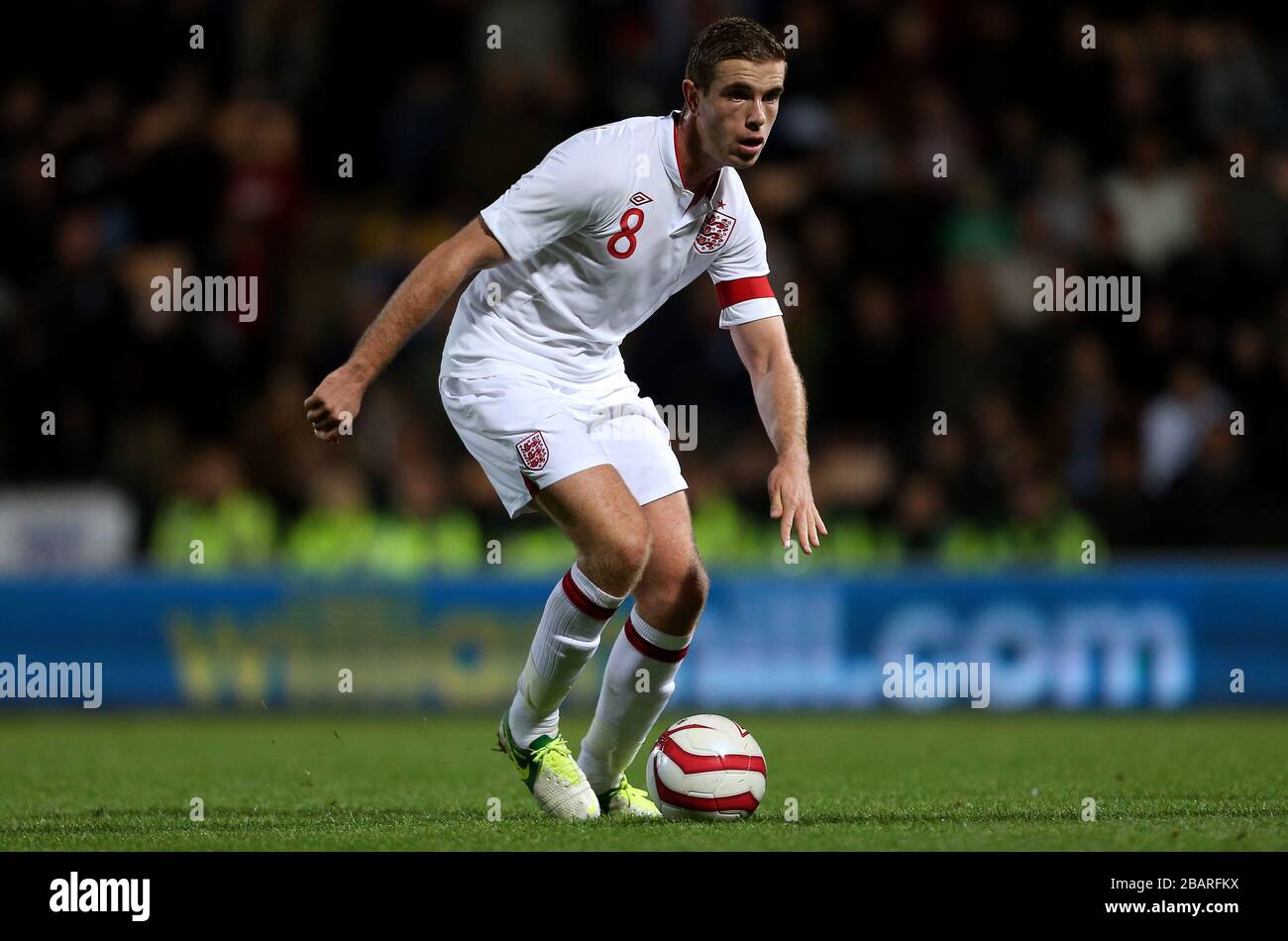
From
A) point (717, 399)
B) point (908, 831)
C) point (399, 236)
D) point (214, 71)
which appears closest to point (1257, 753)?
point (908, 831)

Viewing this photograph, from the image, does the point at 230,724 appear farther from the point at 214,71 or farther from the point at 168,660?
the point at 214,71

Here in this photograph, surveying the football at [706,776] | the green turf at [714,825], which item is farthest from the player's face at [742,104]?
the green turf at [714,825]

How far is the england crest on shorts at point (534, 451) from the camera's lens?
237 inches

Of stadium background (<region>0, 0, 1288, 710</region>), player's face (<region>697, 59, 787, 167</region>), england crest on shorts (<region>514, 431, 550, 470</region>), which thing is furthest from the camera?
stadium background (<region>0, 0, 1288, 710</region>)

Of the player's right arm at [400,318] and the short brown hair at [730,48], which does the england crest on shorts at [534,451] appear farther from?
the short brown hair at [730,48]

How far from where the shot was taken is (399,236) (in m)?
14.1

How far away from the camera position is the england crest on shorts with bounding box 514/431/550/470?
6.02 m

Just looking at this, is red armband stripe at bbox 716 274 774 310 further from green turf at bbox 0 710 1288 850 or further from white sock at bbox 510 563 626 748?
green turf at bbox 0 710 1288 850

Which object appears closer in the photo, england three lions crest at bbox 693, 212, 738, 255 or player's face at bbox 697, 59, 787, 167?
player's face at bbox 697, 59, 787, 167

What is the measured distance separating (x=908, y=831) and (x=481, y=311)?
218 cm

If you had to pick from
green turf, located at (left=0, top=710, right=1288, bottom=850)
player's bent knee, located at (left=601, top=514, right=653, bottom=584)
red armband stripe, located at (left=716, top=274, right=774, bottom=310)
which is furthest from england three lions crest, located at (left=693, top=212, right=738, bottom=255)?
green turf, located at (left=0, top=710, right=1288, bottom=850)

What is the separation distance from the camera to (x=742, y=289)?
21.2 feet

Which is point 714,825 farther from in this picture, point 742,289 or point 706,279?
point 706,279

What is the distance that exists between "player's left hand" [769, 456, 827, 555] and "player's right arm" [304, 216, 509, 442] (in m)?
1.10
